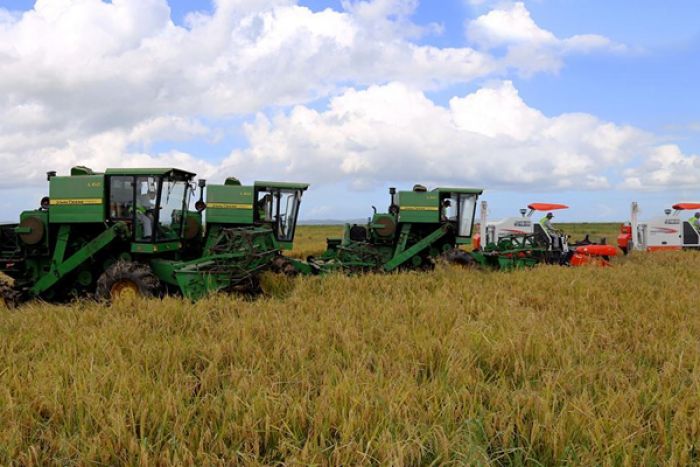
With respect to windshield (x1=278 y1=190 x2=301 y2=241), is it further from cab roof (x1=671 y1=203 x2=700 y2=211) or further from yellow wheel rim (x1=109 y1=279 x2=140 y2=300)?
cab roof (x1=671 y1=203 x2=700 y2=211)

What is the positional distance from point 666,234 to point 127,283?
1726 centimetres

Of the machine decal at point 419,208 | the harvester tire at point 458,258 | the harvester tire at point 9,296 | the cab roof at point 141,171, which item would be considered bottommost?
the harvester tire at point 9,296

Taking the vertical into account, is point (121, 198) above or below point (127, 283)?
above

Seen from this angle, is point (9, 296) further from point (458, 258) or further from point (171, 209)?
point (458, 258)

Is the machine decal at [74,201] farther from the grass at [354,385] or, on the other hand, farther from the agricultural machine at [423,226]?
the agricultural machine at [423,226]

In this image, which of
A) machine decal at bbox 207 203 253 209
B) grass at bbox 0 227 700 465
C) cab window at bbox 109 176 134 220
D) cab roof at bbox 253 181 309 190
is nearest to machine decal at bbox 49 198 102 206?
cab window at bbox 109 176 134 220

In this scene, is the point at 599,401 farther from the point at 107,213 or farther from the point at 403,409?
the point at 107,213

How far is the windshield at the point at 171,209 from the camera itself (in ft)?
28.5

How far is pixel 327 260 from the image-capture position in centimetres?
1191

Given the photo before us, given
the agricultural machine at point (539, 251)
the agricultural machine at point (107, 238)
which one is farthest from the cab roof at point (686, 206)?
the agricultural machine at point (107, 238)

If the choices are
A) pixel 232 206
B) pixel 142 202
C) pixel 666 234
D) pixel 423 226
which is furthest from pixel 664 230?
pixel 142 202

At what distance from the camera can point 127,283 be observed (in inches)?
301

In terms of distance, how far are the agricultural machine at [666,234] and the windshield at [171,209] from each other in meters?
14.6

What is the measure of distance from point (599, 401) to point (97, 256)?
27.5 feet
